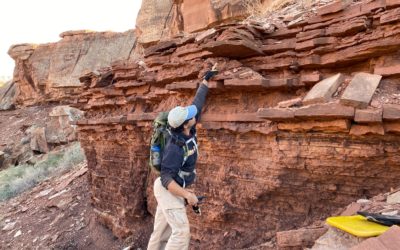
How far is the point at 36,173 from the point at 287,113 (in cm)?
1427

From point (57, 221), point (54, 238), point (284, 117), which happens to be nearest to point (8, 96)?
point (57, 221)

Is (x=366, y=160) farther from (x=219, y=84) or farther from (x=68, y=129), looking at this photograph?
(x=68, y=129)

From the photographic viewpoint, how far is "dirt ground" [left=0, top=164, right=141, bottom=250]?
29.7ft

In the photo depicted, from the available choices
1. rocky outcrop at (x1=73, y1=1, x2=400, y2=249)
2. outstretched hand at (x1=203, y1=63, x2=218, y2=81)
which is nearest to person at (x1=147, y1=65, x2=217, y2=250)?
outstretched hand at (x1=203, y1=63, x2=218, y2=81)

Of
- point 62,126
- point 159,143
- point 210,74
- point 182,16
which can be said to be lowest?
point 62,126

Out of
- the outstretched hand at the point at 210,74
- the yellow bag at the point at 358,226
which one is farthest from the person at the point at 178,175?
the yellow bag at the point at 358,226

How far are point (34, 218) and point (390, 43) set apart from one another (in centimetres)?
967

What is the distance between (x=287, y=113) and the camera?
466 centimetres

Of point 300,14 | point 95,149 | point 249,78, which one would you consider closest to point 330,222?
point 249,78

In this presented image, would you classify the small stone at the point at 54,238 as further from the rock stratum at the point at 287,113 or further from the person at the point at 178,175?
the person at the point at 178,175

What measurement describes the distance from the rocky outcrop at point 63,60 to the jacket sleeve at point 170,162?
2317 cm

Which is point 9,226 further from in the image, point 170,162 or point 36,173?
point 170,162

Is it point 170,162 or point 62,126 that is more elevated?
point 170,162

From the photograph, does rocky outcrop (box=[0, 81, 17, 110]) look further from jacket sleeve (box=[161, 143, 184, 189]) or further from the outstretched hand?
jacket sleeve (box=[161, 143, 184, 189])
